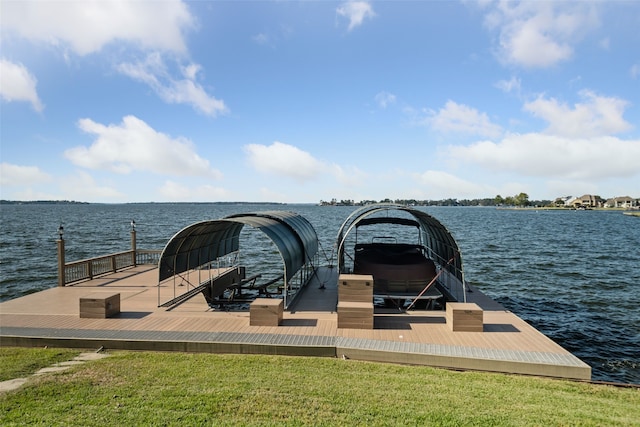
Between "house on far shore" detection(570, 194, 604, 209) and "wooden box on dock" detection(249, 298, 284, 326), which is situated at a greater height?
"house on far shore" detection(570, 194, 604, 209)

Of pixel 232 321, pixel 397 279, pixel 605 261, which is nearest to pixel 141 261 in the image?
pixel 232 321

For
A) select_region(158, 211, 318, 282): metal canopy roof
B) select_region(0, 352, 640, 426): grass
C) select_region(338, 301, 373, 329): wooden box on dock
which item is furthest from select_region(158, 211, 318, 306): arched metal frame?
select_region(0, 352, 640, 426): grass

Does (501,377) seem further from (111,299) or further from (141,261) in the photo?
→ (141,261)

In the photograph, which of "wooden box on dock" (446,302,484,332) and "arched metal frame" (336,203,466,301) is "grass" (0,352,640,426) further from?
"arched metal frame" (336,203,466,301)

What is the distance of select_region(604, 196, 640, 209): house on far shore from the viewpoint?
173 m

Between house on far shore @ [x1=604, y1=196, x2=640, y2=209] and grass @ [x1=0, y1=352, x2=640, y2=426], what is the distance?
682 ft

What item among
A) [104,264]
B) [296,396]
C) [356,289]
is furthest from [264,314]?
[104,264]

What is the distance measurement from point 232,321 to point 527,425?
26.0 feet

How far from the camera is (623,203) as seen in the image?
184 metres

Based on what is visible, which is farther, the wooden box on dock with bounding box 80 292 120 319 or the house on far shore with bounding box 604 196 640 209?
the house on far shore with bounding box 604 196 640 209

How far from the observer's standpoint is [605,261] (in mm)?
32500

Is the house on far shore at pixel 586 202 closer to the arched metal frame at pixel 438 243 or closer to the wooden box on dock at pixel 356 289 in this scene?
the arched metal frame at pixel 438 243

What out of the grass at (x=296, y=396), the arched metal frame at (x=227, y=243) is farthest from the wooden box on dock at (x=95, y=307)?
the grass at (x=296, y=396)

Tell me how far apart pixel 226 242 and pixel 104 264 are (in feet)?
19.3
